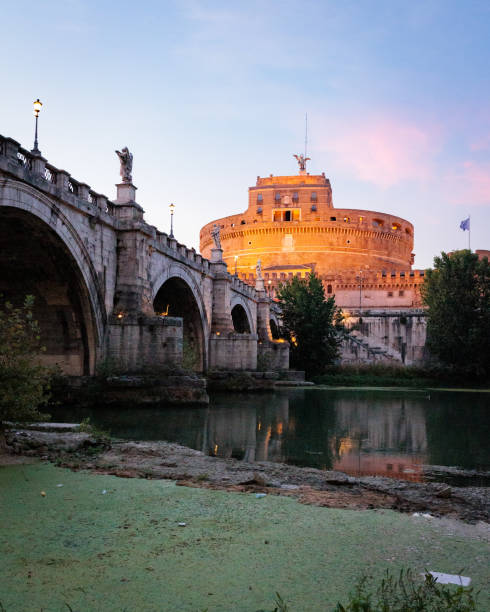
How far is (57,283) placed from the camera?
1762 centimetres

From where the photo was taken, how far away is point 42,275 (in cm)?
1745

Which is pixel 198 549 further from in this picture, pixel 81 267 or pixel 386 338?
pixel 386 338

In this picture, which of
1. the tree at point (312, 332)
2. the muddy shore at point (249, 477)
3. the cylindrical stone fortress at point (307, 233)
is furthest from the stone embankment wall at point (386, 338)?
the muddy shore at point (249, 477)

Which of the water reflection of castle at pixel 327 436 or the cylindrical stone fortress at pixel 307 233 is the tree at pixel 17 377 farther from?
the cylindrical stone fortress at pixel 307 233

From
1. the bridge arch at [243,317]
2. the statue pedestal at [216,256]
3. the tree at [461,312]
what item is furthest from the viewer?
the tree at [461,312]

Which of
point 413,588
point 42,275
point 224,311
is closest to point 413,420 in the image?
point 42,275

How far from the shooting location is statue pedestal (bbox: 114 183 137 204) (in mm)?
19891

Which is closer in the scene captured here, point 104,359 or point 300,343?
point 104,359

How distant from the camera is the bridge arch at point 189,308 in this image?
26703 millimetres

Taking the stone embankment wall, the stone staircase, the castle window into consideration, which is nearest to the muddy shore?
the stone staircase

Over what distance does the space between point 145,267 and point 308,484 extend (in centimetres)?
1507

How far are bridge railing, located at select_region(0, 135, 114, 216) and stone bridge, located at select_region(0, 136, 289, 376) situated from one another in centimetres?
3

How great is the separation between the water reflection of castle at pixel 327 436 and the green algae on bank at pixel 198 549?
12.4 ft

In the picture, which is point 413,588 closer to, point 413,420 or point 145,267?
point 413,420
